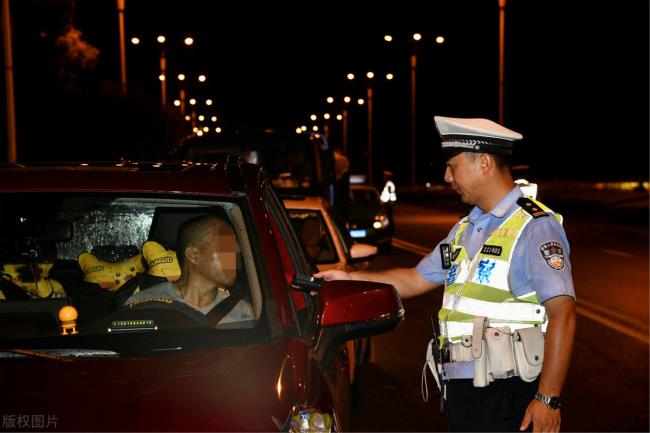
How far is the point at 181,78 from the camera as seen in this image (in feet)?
189

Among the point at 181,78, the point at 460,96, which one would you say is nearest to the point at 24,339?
the point at 181,78

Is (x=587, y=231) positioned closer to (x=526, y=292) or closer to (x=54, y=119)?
(x=54, y=119)

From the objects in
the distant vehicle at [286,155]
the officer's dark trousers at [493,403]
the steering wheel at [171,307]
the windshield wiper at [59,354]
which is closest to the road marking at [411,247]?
the distant vehicle at [286,155]

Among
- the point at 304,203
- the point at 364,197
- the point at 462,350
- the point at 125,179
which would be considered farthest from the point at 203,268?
the point at 364,197

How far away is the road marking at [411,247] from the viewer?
21.3 m

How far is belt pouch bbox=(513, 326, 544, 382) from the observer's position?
356cm

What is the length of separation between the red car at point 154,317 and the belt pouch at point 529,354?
446mm

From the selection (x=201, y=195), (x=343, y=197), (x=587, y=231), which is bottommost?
(x=587, y=231)

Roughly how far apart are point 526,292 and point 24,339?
68.9 inches

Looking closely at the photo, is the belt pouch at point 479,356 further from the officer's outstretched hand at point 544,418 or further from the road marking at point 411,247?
the road marking at point 411,247

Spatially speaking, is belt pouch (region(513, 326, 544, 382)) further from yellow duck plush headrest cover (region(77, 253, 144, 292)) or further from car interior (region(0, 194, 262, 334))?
yellow duck plush headrest cover (region(77, 253, 144, 292))

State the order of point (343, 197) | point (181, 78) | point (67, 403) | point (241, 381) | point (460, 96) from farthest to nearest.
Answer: point (460, 96)
point (181, 78)
point (343, 197)
point (241, 381)
point (67, 403)

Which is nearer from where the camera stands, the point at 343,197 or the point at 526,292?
the point at 526,292

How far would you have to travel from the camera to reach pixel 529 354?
11.7ft
